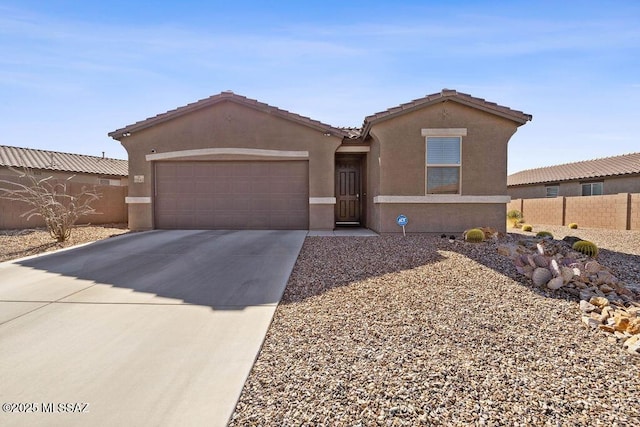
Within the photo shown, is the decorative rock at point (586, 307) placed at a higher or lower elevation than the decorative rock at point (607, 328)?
higher

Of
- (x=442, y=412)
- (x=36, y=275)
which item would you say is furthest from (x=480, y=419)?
(x=36, y=275)

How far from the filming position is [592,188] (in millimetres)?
22625

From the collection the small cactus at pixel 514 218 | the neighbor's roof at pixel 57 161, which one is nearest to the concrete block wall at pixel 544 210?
the small cactus at pixel 514 218

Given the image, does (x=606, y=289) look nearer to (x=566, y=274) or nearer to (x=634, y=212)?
(x=566, y=274)

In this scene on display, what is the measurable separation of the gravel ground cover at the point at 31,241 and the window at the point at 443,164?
1033cm

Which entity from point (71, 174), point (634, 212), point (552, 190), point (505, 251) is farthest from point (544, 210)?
point (71, 174)

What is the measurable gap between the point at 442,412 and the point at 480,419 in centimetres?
25

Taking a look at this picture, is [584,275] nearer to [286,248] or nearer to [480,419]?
[480,419]

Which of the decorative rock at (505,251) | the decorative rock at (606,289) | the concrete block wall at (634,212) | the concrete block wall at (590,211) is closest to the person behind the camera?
the decorative rock at (606,289)

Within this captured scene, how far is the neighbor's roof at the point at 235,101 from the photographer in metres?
11.4

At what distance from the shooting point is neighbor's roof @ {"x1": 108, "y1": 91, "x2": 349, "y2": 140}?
11.4 m

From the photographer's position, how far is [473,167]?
10.8 metres

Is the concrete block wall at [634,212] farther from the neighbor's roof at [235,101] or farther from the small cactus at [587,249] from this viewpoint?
the neighbor's roof at [235,101]

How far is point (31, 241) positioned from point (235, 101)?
24.1 feet
